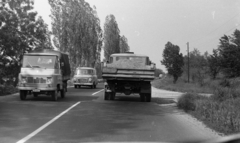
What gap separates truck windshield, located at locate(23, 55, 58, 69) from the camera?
51.3 ft

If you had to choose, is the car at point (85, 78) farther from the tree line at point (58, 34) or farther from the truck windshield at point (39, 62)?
the truck windshield at point (39, 62)

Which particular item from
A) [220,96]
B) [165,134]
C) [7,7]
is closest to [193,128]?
[165,134]

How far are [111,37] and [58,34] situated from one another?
68.8ft

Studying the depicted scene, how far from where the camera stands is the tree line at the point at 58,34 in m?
25.4

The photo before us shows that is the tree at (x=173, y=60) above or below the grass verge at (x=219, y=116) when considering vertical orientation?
above

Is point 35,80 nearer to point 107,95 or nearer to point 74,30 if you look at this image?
point 107,95

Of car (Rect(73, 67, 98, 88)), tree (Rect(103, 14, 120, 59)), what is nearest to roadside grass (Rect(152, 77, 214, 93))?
car (Rect(73, 67, 98, 88))

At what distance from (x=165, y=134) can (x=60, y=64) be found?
1068 centimetres

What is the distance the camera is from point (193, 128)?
812cm

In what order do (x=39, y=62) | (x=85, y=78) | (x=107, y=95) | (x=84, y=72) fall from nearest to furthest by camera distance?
(x=39, y=62)
(x=107, y=95)
(x=85, y=78)
(x=84, y=72)

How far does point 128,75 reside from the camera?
15523 mm

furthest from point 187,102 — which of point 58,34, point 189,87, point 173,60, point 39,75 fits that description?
point 173,60

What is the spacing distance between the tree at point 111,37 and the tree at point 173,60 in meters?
12.1

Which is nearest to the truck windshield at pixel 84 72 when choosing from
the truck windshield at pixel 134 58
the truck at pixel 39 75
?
the truck windshield at pixel 134 58
